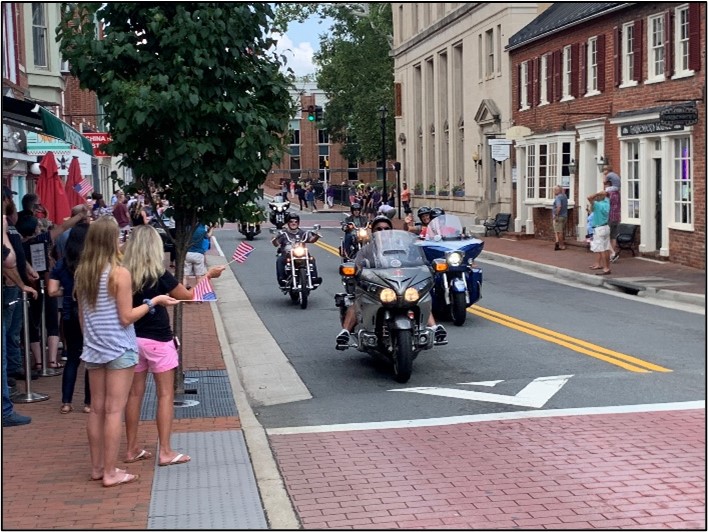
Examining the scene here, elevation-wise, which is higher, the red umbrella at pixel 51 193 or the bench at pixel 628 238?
the red umbrella at pixel 51 193

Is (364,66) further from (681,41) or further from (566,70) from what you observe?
(681,41)

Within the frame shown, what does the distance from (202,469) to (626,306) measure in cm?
1214

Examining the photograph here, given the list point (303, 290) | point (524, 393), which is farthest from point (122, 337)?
point (303, 290)

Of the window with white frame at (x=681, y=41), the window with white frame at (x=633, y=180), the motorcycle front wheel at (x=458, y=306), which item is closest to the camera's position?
the motorcycle front wheel at (x=458, y=306)

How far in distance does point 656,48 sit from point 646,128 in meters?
1.98

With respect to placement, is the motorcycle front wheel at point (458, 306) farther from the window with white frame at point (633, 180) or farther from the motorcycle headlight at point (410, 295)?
the window with white frame at point (633, 180)

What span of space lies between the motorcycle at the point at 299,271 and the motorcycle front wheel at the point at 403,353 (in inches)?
293

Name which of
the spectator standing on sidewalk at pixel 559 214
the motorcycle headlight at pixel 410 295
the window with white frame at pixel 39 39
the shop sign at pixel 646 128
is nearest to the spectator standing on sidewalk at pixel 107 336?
the motorcycle headlight at pixel 410 295

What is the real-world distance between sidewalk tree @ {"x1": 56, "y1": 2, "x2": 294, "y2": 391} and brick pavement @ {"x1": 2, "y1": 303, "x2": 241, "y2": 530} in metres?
1.52

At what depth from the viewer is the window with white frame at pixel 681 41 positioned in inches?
980

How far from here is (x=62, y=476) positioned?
7734mm

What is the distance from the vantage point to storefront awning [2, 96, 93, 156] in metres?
12.9

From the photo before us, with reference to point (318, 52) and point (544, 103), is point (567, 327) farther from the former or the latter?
point (318, 52)

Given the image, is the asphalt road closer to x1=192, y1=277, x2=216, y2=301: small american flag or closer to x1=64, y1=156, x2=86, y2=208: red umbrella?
x1=192, y1=277, x2=216, y2=301: small american flag
